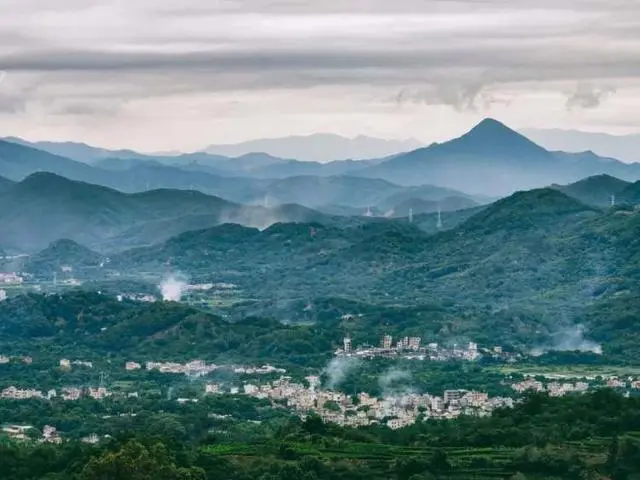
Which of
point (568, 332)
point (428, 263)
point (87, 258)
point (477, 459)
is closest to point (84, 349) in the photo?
point (568, 332)

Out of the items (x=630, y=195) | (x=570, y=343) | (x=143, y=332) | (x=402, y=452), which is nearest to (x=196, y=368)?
(x=143, y=332)

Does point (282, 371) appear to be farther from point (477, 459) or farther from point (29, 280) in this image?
point (29, 280)

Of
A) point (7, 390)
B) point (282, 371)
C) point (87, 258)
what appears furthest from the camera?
point (87, 258)

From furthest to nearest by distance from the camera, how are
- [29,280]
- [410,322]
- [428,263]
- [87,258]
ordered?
[87,258] < [29,280] < [428,263] < [410,322]

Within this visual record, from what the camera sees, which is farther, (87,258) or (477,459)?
(87,258)

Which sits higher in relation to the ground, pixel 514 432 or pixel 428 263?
pixel 428 263

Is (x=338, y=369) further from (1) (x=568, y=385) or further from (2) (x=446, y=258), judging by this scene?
(2) (x=446, y=258)

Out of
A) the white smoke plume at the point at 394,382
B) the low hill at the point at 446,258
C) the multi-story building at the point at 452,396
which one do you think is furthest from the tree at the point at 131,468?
the low hill at the point at 446,258
